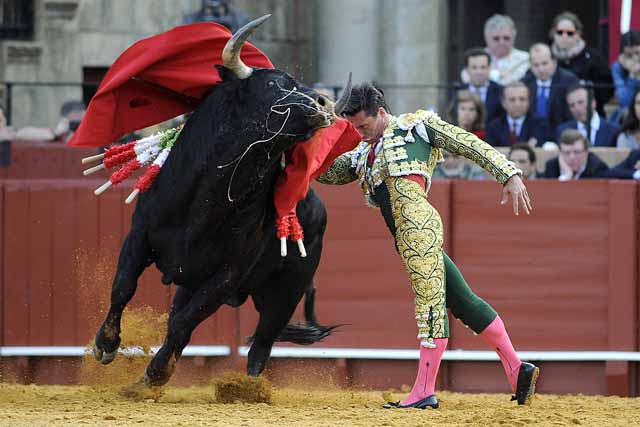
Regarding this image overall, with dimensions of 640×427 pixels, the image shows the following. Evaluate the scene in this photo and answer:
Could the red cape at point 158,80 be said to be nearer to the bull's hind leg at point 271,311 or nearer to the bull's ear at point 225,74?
the bull's ear at point 225,74

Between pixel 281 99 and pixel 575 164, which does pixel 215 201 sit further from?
pixel 575 164

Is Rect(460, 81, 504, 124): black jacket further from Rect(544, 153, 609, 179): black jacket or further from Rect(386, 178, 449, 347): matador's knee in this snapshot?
Rect(386, 178, 449, 347): matador's knee

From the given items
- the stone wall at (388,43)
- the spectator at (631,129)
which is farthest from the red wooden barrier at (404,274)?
the stone wall at (388,43)

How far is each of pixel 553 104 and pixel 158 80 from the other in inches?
149

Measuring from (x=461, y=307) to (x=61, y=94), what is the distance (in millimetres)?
6538

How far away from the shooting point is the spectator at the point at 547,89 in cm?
955

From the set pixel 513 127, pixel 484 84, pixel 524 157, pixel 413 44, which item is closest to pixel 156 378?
pixel 524 157

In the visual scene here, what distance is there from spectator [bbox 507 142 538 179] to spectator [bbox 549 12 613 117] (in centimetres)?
121

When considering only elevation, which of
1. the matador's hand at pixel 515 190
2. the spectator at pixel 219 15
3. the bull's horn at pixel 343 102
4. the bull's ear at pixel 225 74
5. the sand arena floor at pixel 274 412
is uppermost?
the spectator at pixel 219 15

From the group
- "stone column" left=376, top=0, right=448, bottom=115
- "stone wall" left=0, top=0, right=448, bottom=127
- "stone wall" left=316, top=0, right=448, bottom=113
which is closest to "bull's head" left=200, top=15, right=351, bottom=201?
"stone wall" left=0, top=0, right=448, bottom=127

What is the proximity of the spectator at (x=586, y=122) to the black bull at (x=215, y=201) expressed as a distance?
3.36 meters

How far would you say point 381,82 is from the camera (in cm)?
1302

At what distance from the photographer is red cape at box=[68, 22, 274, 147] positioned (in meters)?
6.36

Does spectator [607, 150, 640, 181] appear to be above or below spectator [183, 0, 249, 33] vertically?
below
